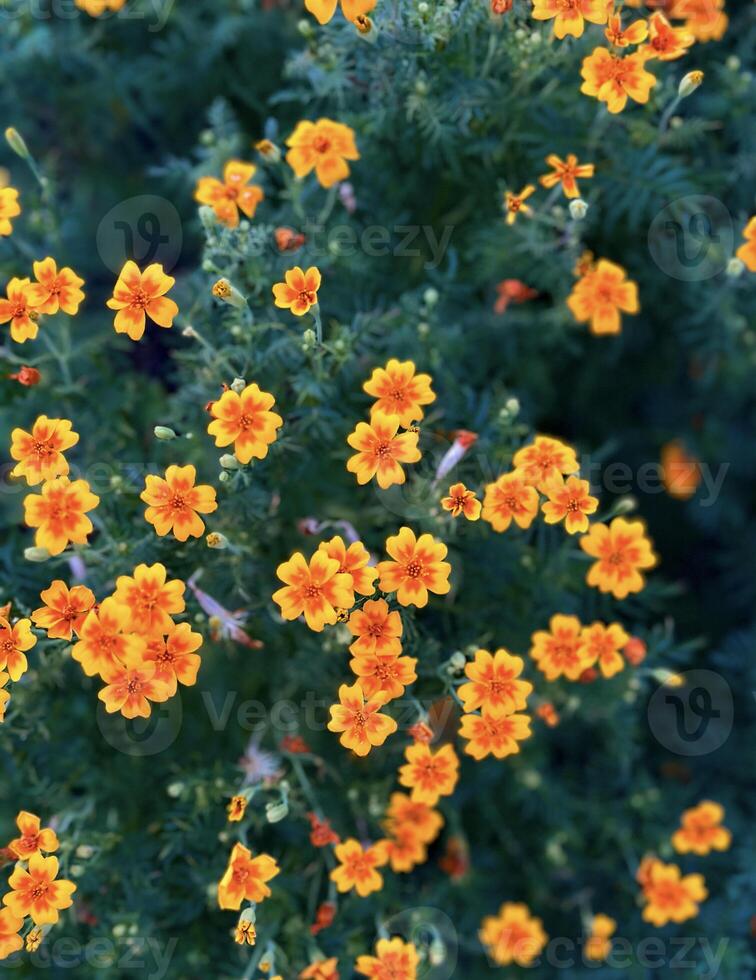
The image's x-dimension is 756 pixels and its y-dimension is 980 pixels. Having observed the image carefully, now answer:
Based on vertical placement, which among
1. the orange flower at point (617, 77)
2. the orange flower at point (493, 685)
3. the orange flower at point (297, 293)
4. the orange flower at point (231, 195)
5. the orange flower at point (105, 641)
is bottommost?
the orange flower at point (493, 685)

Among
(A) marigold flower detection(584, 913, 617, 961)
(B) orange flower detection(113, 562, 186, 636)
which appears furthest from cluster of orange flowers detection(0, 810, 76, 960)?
(A) marigold flower detection(584, 913, 617, 961)

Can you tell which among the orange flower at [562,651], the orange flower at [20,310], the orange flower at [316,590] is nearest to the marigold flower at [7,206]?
the orange flower at [20,310]

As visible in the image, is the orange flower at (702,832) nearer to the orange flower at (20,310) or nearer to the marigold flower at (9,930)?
the marigold flower at (9,930)

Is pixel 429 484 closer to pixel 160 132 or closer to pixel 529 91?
pixel 529 91

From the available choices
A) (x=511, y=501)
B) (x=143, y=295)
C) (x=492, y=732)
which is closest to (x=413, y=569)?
(x=511, y=501)

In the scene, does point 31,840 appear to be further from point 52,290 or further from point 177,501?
point 52,290

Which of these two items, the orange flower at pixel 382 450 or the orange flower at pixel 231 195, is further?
the orange flower at pixel 231 195

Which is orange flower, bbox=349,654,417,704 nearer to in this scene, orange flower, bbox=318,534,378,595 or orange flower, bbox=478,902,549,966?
orange flower, bbox=318,534,378,595

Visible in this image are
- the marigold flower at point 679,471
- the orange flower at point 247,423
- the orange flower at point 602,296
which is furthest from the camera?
the marigold flower at point 679,471
